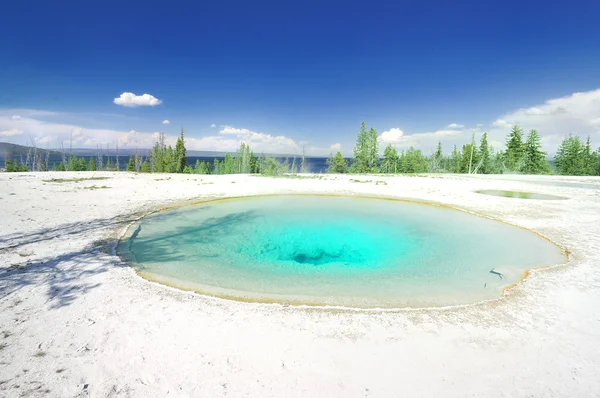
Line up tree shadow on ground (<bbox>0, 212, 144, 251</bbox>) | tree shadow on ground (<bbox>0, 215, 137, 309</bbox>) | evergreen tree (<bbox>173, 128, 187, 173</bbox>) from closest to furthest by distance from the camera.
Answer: tree shadow on ground (<bbox>0, 215, 137, 309</bbox>) < tree shadow on ground (<bbox>0, 212, 144, 251</bbox>) < evergreen tree (<bbox>173, 128, 187, 173</bbox>)

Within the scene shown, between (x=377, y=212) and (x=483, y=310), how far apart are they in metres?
9.43

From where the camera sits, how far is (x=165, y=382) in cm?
320

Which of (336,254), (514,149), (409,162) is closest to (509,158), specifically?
(514,149)

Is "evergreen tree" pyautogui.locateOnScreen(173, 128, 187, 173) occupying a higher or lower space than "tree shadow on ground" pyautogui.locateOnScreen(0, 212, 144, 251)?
higher

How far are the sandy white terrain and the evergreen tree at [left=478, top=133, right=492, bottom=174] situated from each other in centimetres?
5485

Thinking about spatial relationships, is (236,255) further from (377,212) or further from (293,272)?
(377,212)

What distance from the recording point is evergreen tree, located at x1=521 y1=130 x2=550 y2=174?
46875 millimetres

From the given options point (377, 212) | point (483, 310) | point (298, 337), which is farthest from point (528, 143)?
point (298, 337)

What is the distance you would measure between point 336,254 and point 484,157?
5713 cm

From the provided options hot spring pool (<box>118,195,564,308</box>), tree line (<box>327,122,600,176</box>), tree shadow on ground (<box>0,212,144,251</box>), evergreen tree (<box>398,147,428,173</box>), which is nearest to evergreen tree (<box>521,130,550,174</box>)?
tree line (<box>327,122,600,176</box>)

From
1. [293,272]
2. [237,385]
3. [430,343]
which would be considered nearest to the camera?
[237,385]

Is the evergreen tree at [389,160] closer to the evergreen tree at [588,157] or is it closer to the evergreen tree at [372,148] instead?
the evergreen tree at [372,148]

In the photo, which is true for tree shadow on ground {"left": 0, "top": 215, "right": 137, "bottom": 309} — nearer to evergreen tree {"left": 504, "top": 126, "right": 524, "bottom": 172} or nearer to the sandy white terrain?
the sandy white terrain

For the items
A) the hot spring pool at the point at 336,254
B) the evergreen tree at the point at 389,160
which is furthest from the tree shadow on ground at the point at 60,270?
the evergreen tree at the point at 389,160
